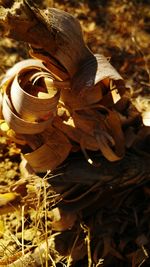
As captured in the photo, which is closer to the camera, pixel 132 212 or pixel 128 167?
pixel 128 167

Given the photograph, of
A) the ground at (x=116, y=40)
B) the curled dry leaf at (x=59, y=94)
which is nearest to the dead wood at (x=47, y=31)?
the curled dry leaf at (x=59, y=94)

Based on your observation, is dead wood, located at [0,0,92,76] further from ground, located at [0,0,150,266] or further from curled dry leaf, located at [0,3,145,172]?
ground, located at [0,0,150,266]

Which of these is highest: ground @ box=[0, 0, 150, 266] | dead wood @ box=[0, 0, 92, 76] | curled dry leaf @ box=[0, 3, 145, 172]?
dead wood @ box=[0, 0, 92, 76]

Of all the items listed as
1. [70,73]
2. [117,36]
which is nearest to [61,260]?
[70,73]

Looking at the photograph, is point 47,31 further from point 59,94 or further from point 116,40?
point 116,40

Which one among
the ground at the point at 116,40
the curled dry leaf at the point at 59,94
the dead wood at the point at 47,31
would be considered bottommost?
the ground at the point at 116,40

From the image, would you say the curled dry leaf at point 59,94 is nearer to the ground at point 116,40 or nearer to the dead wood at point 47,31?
the dead wood at point 47,31

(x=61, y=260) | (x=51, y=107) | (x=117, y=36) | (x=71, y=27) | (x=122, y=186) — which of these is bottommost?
(x=61, y=260)

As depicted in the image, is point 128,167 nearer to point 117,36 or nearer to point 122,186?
point 122,186

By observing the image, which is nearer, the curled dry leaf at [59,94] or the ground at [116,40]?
the curled dry leaf at [59,94]

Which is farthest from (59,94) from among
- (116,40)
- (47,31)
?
(116,40)

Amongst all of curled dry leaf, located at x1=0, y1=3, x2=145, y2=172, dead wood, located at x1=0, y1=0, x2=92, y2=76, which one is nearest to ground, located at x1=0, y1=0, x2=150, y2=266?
curled dry leaf, located at x1=0, y1=3, x2=145, y2=172
